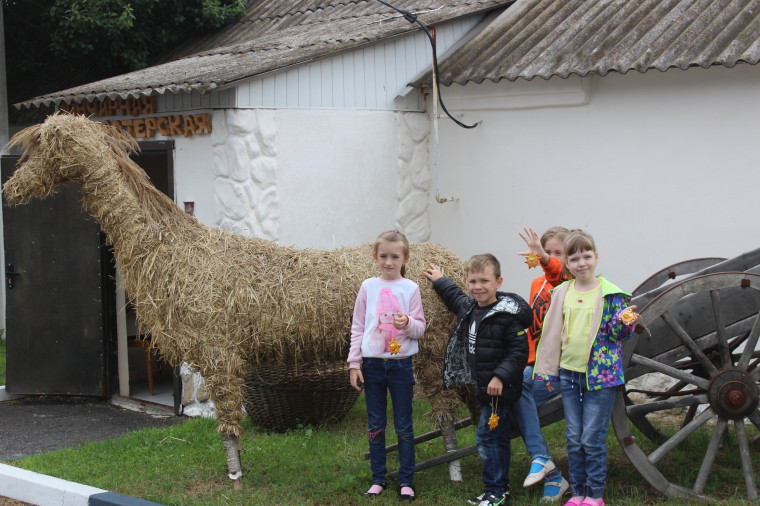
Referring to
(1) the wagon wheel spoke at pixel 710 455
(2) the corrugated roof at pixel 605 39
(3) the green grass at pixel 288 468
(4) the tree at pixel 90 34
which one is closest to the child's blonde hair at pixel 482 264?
(3) the green grass at pixel 288 468

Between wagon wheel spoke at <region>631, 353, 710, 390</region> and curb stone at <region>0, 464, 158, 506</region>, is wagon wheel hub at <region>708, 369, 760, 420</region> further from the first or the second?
curb stone at <region>0, 464, 158, 506</region>

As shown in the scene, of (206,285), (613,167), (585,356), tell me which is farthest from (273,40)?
(585,356)

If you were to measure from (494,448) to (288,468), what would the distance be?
172 cm

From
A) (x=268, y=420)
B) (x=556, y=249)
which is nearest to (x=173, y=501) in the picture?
(x=268, y=420)

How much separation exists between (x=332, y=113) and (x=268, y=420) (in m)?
2.89

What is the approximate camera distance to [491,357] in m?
4.55

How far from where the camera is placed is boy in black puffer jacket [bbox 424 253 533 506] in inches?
178

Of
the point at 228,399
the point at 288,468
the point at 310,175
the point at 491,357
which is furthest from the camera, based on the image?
the point at 310,175

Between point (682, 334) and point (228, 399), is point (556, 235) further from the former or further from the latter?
point (228, 399)

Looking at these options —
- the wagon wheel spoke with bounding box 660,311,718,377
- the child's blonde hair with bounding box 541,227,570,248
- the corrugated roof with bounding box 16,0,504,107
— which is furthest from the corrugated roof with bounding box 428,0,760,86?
the wagon wheel spoke with bounding box 660,311,718,377

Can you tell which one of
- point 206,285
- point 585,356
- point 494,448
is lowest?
point 494,448

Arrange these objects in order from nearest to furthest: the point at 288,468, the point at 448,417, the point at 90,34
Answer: the point at 448,417 < the point at 288,468 < the point at 90,34

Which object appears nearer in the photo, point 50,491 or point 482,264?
point 482,264

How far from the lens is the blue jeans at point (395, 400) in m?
4.84
